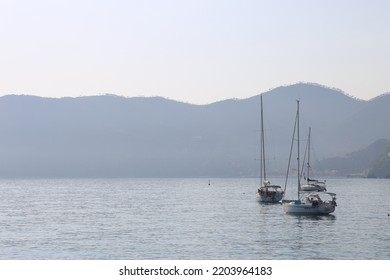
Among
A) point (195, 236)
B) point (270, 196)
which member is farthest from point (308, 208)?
point (270, 196)

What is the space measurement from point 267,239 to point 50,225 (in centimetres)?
2742

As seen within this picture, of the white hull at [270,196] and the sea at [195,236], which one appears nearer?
the sea at [195,236]

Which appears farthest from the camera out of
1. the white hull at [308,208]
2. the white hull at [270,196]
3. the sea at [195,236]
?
the white hull at [270,196]

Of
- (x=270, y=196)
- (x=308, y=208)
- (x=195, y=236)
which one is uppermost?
(x=270, y=196)

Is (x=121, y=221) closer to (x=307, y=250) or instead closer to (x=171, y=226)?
(x=171, y=226)

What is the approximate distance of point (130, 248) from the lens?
Answer: 5647cm

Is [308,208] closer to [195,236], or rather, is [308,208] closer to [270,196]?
[195,236]

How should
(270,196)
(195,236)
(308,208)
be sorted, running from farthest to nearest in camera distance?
(270,196) → (308,208) → (195,236)

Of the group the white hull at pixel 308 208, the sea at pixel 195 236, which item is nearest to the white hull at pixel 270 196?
the sea at pixel 195 236

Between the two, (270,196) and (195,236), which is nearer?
(195,236)

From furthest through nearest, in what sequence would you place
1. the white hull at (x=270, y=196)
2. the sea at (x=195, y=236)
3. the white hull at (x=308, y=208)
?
the white hull at (x=270, y=196), the white hull at (x=308, y=208), the sea at (x=195, y=236)

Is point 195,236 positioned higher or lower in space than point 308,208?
lower

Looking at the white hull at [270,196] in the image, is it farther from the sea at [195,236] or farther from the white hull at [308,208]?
the white hull at [308,208]

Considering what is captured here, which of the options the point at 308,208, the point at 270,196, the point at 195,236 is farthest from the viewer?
the point at 270,196
